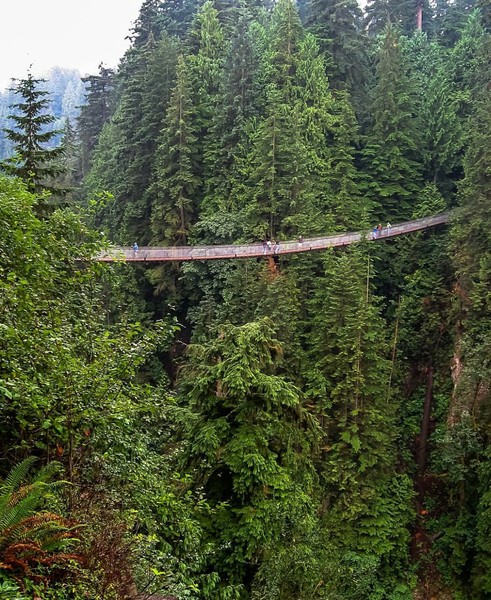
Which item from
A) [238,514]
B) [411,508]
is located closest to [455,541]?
[411,508]

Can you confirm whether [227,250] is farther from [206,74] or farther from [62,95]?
[62,95]

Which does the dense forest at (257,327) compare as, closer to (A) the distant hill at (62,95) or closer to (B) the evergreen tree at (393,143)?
(B) the evergreen tree at (393,143)

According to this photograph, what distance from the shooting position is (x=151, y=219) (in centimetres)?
2800

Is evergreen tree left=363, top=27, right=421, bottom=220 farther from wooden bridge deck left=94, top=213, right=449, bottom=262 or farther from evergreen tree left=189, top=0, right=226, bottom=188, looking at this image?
evergreen tree left=189, top=0, right=226, bottom=188

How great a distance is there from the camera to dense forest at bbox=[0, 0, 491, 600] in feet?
19.4

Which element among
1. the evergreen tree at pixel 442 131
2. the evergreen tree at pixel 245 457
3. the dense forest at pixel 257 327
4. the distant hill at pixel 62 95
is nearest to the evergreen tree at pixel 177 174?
the dense forest at pixel 257 327

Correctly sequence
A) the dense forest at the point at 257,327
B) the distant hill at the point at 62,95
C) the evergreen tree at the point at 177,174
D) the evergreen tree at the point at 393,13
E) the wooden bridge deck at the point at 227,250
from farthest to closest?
the distant hill at the point at 62,95
the evergreen tree at the point at 393,13
the evergreen tree at the point at 177,174
the wooden bridge deck at the point at 227,250
the dense forest at the point at 257,327

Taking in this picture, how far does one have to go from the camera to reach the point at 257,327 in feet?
35.1

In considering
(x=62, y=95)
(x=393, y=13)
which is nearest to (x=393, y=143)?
(x=393, y=13)

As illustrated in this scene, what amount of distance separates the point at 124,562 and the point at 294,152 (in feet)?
74.9

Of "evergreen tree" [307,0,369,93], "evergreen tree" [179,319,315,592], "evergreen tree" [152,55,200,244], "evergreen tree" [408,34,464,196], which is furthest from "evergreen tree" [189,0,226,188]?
"evergreen tree" [179,319,315,592]

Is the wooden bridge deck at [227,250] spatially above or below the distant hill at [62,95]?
below

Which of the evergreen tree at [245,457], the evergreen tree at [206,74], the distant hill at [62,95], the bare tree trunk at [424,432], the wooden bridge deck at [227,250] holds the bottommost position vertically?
the bare tree trunk at [424,432]

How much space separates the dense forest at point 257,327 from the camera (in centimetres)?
593
